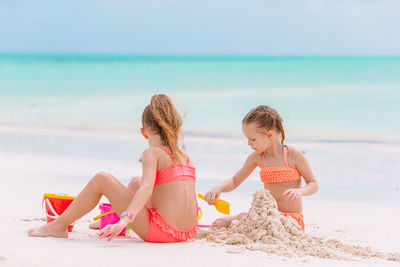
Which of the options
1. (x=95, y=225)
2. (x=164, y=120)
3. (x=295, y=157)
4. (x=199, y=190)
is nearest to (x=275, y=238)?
(x=295, y=157)

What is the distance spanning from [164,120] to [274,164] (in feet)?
2.86

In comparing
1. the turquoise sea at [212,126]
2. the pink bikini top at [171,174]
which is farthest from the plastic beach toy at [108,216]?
the turquoise sea at [212,126]

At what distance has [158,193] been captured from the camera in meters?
3.54

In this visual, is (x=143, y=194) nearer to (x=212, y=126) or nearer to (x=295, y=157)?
(x=295, y=157)

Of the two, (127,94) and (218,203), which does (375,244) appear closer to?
(218,203)

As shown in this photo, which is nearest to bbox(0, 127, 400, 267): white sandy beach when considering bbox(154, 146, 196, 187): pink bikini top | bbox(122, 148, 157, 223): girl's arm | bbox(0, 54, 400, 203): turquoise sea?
bbox(0, 54, 400, 203): turquoise sea

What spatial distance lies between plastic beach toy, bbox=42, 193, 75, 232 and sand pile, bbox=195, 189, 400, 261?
2.77 feet

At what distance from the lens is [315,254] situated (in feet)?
10.8

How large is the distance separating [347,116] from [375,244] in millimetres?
10573

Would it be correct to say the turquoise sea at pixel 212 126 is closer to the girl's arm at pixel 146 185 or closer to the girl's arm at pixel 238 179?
the girl's arm at pixel 238 179

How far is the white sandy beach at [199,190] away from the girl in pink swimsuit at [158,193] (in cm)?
Result: 10

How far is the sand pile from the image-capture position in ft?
11.0

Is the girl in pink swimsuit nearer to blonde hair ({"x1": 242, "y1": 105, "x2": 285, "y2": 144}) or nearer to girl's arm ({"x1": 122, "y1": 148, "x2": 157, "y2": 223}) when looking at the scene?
girl's arm ({"x1": 122, "y1": 148, "x2": 157, "y2": 223})

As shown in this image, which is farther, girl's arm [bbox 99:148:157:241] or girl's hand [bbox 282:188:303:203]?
girl's hand [bbox 282:188:303:203]
